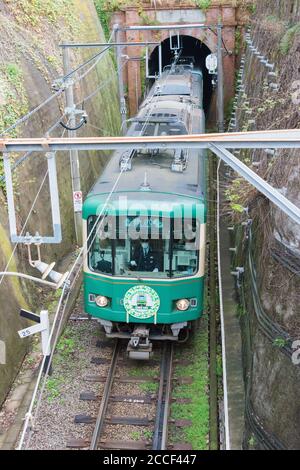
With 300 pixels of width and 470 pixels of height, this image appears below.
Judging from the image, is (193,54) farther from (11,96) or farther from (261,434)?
(261,434)

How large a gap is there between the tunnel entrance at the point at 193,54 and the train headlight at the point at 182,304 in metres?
15.9

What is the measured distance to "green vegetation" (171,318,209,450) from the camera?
7.54 metres

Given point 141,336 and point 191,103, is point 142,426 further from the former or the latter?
point 191,103

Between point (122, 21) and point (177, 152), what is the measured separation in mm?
13536

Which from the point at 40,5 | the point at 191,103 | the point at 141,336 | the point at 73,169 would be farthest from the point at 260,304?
the point at 40,5

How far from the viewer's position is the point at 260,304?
7.10 metres

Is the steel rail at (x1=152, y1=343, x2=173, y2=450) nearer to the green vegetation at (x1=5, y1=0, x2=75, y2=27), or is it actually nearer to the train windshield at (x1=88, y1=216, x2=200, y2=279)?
the train windshield at (x1=88, y1=216, x2=200, y2=279)

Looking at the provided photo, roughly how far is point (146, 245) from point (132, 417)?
8.21 ft

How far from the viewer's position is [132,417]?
7926mm

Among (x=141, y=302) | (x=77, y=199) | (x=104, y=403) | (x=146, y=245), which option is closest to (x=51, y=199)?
(x=146, y=245)

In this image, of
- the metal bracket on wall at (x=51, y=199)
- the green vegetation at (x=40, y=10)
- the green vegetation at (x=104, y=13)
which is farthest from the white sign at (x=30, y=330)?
the green vegetation at (x=104, y=13)

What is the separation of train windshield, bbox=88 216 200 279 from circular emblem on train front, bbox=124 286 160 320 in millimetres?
229

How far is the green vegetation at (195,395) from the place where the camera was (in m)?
7.54

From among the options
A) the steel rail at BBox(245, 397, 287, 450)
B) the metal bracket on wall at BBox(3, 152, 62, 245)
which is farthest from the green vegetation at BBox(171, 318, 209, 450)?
the metal bracket on wall at BBox(3, 152, 62, 245)
